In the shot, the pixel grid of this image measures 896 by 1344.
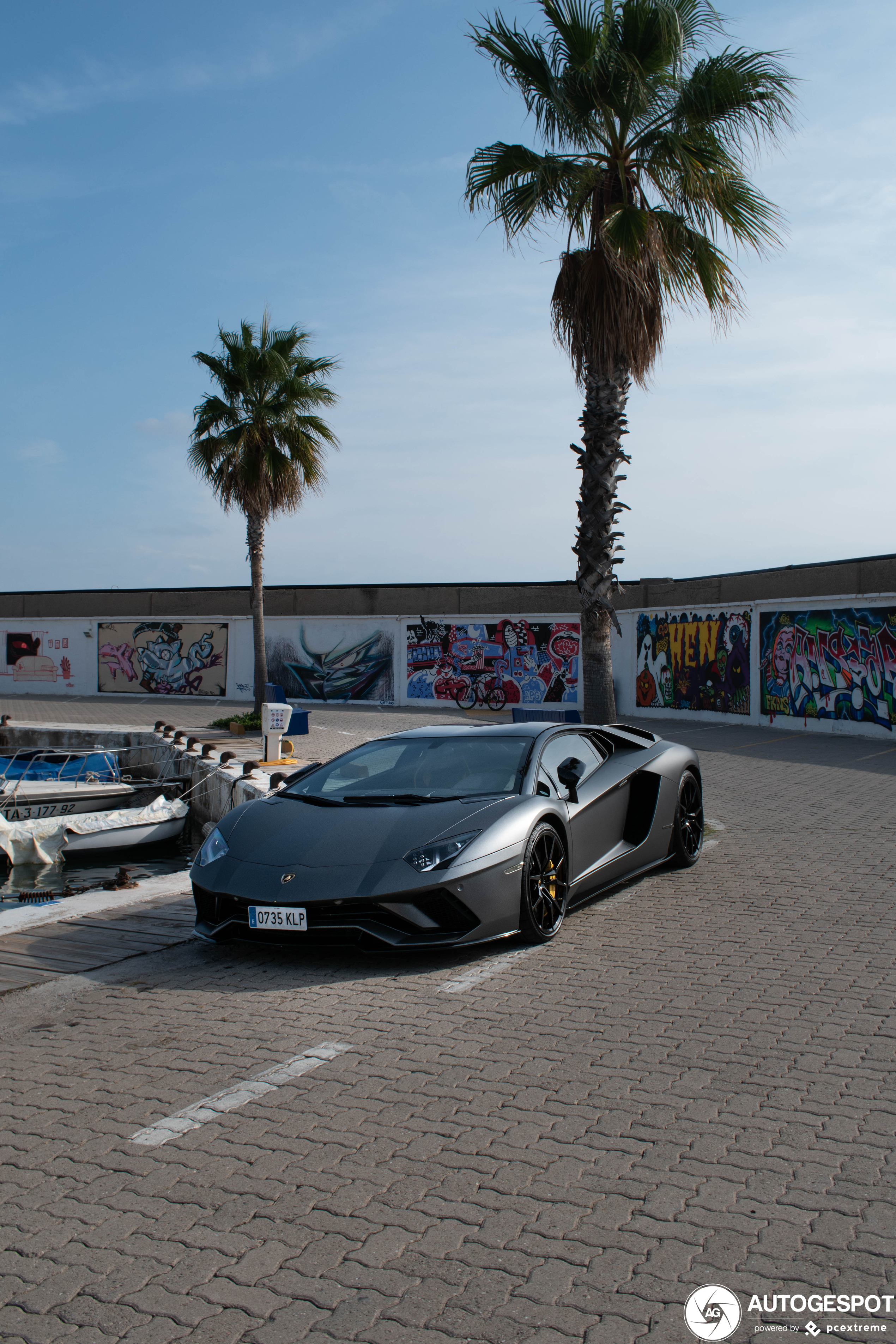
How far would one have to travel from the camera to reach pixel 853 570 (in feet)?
66.1

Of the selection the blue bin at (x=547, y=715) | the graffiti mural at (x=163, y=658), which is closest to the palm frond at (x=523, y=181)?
the blue bin at (x=547, y=715)

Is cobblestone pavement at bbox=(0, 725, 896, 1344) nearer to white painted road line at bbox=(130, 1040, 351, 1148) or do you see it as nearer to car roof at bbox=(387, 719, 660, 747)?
white painted road line at bbox=(130, 1040, 351, 1148)

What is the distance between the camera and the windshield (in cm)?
625

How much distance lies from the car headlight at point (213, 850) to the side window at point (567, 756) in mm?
1924

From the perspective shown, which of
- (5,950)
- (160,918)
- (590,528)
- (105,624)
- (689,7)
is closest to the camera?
(5,950)

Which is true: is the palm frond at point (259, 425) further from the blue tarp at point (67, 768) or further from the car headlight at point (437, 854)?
the car headlight at point (437, 854)

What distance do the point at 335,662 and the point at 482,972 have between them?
26.9m

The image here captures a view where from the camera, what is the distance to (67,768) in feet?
61.0

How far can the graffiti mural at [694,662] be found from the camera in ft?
74.9

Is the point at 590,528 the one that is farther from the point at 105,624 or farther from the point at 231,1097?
the point at 105,624

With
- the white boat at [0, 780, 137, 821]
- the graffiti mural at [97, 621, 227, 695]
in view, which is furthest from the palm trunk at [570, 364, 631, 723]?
the graffiti mural at [97, 621, 227, 695]

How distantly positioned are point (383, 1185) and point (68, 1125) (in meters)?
1.26

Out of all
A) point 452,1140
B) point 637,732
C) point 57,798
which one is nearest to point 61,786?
point 57,798

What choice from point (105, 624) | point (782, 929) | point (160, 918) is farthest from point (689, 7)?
point (105, 624)
